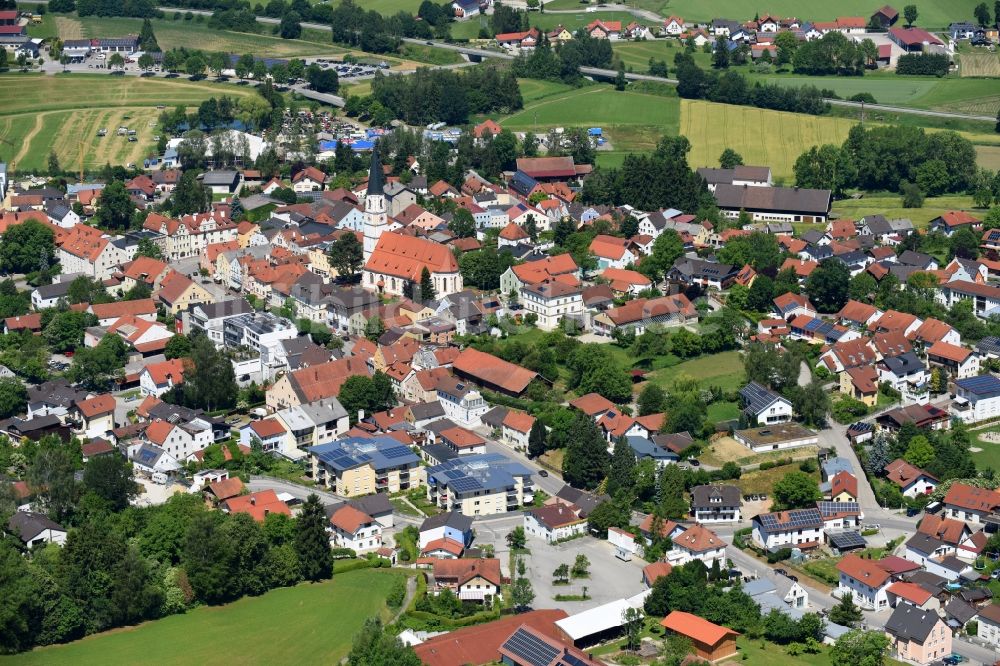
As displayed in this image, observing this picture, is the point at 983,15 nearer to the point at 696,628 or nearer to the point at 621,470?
the point at 621,470

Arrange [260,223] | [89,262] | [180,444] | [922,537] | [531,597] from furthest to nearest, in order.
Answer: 1. [260,223]
2. [89,262]
3. [180,444]
4. [922,537]
5. [531,597]

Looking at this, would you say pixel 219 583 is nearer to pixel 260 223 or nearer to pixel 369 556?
pixel 369 556

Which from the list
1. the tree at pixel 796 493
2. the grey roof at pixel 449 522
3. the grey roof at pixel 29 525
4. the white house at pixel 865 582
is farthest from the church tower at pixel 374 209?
the white house at pixel 865 582

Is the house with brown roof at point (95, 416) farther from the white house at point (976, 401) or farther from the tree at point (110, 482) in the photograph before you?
the white house at point (976, 401)

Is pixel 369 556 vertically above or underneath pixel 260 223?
underneath

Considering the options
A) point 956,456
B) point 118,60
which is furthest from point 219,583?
point 118,60
